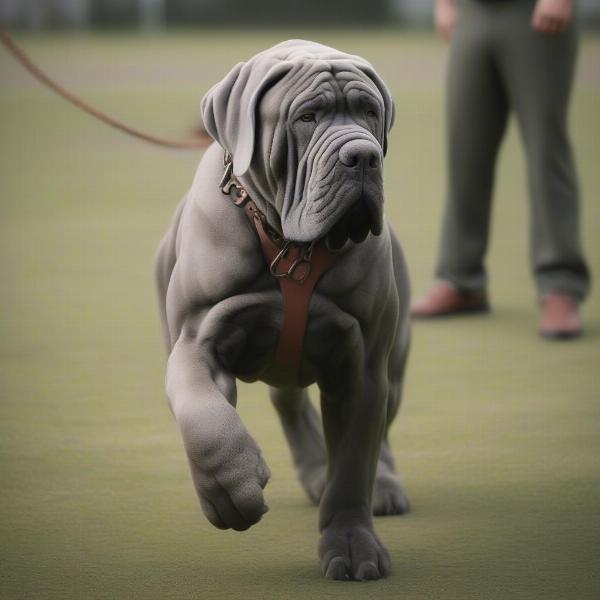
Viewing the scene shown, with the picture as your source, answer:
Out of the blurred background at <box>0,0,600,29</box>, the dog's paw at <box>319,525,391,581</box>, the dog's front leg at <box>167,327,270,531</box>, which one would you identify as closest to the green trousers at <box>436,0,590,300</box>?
the dog's paw at <box>319,525,391,581</box>

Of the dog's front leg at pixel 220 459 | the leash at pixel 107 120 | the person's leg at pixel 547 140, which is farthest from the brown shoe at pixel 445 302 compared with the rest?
the dog's front leg at pixel 220 459

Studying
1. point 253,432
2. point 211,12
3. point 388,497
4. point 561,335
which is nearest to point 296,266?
point 388,497

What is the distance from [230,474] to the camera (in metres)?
3.29

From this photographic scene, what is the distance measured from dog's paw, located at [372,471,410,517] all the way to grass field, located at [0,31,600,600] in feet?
0.16

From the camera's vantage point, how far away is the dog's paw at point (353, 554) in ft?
12.0

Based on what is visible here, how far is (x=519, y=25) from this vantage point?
6.64 metres

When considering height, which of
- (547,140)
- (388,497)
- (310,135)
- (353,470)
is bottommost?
(547,140)

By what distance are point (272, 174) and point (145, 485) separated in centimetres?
138

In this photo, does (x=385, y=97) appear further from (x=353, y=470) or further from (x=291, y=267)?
(x=353, y=470)

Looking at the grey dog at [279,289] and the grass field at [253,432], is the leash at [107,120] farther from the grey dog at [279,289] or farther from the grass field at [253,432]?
the grass field at [253,432]

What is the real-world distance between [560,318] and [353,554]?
129 inches

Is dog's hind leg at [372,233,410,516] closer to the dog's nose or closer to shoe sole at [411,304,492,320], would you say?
the dog's nose

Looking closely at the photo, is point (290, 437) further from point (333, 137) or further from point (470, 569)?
point (333, 137)

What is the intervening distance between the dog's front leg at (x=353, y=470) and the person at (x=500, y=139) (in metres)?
3.09
